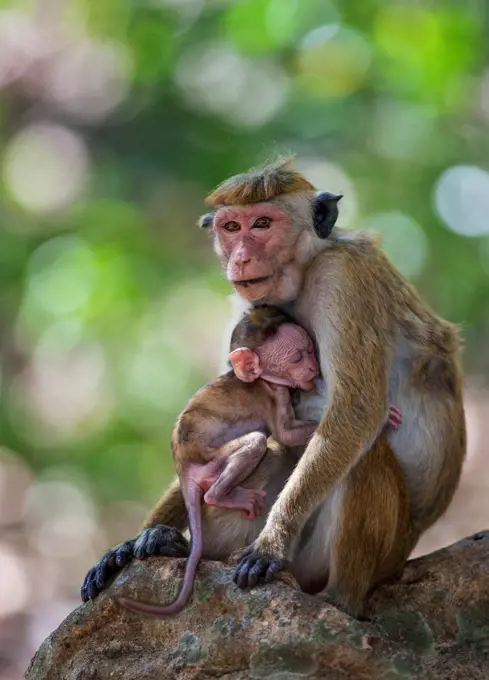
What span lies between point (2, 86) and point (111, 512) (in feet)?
19.2

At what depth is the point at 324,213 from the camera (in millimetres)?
5902

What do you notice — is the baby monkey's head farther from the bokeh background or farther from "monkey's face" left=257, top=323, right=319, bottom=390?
the bokeh background

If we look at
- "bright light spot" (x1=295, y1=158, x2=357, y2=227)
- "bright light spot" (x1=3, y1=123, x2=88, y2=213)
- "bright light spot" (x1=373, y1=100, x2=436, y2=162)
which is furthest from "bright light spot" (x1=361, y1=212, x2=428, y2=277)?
"bright light spot" (x1=3, y1=123, x2=88, y2=213)

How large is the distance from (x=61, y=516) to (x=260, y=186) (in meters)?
10.2

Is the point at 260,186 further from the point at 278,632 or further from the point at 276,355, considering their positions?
the point at 278,632

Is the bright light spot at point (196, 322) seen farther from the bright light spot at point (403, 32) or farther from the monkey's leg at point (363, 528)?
the monkey's leg at point (363, 528)

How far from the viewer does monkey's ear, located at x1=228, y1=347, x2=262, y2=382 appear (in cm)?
571

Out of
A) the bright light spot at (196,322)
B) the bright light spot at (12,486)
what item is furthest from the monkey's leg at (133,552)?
the bright light spot at (12,486)

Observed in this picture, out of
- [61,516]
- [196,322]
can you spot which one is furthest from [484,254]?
[61,516]

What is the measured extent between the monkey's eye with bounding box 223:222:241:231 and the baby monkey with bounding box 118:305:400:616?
0.45 metres

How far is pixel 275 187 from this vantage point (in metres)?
5.85

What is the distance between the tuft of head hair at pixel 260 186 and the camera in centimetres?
582

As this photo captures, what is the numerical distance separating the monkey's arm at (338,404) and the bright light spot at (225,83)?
27.7ft

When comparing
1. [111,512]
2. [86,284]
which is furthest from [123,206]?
[111,512]
